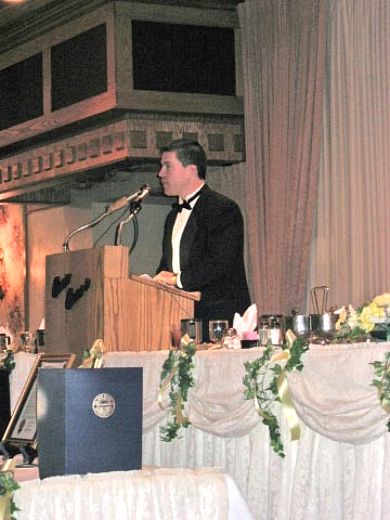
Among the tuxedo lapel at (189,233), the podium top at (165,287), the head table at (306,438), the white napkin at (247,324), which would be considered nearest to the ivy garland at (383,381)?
the head table at (306,438)

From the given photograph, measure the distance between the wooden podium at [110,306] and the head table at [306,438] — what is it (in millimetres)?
560

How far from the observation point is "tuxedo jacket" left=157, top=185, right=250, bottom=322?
17.3 ft

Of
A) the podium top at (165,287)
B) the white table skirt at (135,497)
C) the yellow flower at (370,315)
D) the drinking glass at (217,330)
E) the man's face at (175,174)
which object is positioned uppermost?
the man's face at (175,174)

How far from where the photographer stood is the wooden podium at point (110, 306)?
14.8ft

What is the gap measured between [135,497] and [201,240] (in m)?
3.02

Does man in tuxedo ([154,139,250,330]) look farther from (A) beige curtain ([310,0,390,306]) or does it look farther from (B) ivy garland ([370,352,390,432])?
(B) ivy garland ([370,352,390,432])

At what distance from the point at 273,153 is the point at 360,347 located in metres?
4.79

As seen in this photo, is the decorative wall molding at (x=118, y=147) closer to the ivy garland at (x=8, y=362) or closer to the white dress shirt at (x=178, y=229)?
the white dress shirt at (x=178, y=229)

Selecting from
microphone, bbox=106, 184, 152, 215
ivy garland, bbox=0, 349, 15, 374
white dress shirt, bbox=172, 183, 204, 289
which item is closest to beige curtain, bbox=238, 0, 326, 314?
white dress shirt, bbox=172, 183, 204, 289

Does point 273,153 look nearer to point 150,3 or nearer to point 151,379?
point 150,3

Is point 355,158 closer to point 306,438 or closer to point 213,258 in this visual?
point 213,258

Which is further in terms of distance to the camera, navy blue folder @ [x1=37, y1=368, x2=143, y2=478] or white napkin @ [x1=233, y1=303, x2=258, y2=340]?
white napkin @ [x1=233, y1=303, x2=258, y2=340]

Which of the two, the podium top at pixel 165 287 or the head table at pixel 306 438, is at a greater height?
the podium top at pixel 165 287

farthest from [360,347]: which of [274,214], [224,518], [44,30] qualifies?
[44,30]
